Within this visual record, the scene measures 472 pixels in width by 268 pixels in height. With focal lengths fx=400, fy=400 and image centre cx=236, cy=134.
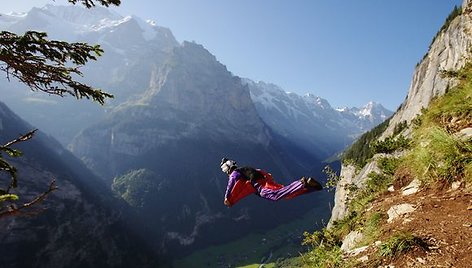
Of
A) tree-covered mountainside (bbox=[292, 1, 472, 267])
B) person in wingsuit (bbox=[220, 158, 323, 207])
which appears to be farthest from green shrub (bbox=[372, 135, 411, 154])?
person in wingsuit (bbox=[220, 158, 323, 207])

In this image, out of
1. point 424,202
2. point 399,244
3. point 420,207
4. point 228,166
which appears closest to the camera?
point 399,244

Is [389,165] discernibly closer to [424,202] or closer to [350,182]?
[424,202]

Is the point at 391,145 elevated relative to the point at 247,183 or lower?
lower

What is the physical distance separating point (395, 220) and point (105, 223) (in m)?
207

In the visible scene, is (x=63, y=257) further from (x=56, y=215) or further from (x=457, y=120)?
(x=457, y=120)

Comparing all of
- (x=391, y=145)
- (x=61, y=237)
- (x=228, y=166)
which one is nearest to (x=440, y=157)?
(x=391, y=145)

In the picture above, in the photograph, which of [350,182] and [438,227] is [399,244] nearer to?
[438,227]

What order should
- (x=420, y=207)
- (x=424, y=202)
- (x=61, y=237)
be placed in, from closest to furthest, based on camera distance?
(x=420, y=207) < (x=424, y=202) < (x=61, y=237)

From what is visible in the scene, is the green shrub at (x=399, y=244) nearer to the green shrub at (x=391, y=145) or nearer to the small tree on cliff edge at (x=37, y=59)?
the green shrub at (x=391, y=145)

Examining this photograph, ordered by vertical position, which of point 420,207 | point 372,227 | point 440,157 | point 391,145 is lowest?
point 372,227

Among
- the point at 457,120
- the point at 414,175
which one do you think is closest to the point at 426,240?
the point at 414,175

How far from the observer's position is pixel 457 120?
36.7 ft

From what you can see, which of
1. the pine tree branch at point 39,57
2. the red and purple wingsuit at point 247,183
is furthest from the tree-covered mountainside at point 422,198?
the pine tree branch at point 39,57

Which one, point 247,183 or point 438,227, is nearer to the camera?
point 438,227
